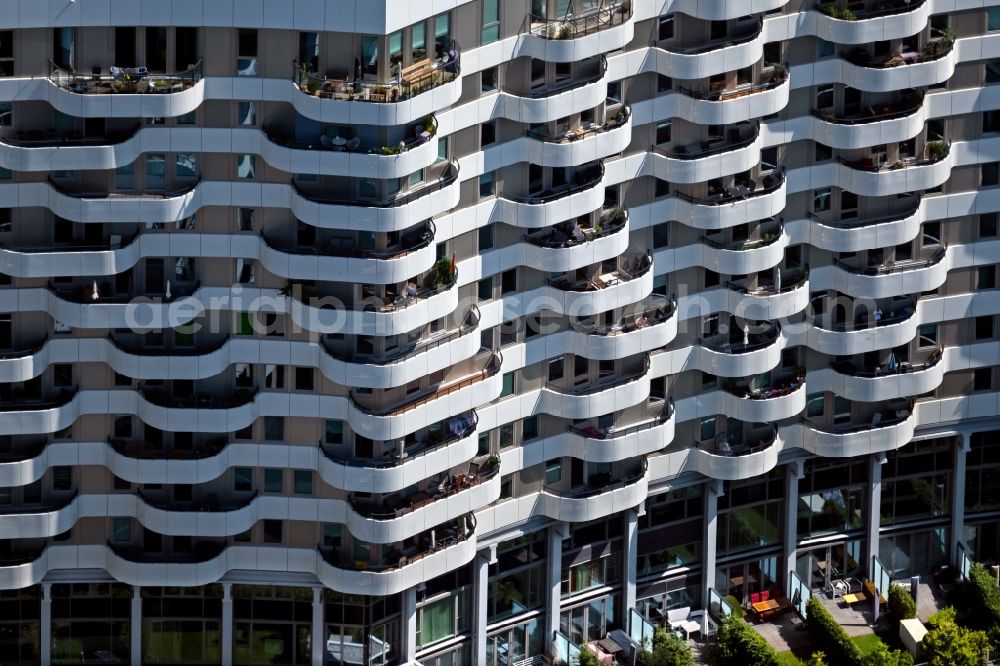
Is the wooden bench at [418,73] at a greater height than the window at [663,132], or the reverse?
the wooden bench at [418,73]

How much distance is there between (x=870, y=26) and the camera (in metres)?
151

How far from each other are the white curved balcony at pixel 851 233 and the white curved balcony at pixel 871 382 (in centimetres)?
704

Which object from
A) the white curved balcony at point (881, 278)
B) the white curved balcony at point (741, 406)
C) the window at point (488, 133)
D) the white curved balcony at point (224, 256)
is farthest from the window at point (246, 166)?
the white curved balcony at point (881, 278)

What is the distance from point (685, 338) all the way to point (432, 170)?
19.5 metres

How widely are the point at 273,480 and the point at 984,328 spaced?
133 feet

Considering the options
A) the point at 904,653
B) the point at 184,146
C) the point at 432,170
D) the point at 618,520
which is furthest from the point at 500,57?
the point at 904,653

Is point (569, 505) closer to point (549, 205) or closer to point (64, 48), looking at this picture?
point (549, 205)

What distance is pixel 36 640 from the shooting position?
150m

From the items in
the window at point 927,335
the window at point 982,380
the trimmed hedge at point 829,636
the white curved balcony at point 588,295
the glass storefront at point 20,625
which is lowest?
the trimmed hedge at point 829,636

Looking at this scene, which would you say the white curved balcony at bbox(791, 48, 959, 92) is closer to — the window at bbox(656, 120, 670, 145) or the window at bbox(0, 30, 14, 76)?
the window at bbox(656, 120, 670, 145)

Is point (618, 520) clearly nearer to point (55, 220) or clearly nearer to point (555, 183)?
point (555, 183)

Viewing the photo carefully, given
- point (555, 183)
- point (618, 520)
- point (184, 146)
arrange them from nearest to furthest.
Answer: point (184, 146) → point (555, 183) → point (618, 520)

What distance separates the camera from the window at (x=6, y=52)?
135 metres

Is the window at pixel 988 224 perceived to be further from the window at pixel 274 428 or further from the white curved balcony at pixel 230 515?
the window at pixel 274 428
